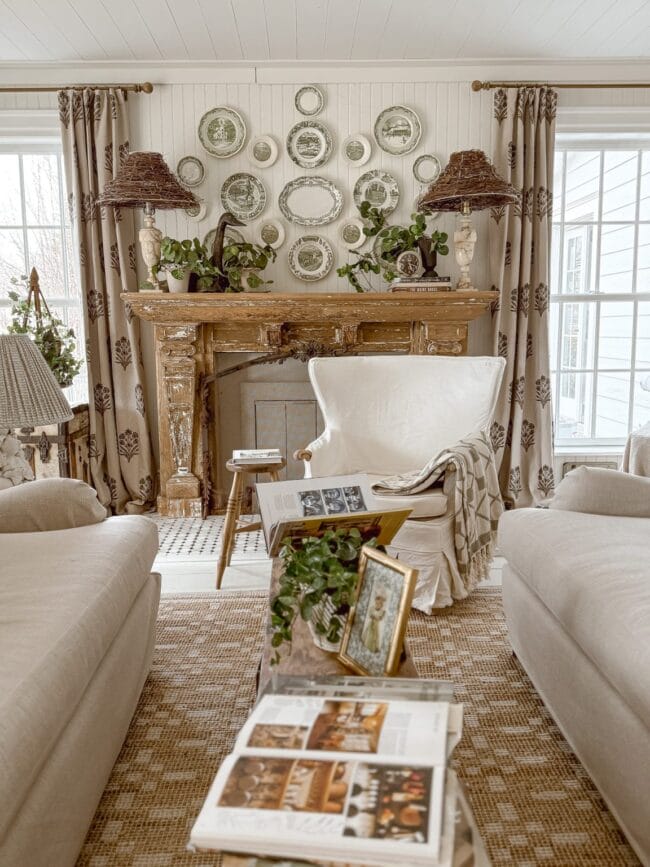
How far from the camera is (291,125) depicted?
13.6 feet

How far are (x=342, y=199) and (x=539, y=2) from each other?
1.41m

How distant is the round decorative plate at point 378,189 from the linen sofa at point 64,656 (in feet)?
8.74

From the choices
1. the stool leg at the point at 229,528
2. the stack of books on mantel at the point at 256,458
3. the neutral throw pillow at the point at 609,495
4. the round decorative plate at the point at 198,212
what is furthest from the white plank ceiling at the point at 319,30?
the neutral throw pillow at the point at 609,495

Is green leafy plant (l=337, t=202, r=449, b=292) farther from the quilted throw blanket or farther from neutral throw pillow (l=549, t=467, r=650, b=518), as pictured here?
neutral throw pillow (l=549, t=467, r=650, b=518)

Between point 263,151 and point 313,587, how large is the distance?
11.0 feet

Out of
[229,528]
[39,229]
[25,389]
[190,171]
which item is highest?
[190,171]

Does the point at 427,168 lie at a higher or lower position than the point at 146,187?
higher

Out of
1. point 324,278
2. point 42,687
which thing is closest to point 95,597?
point 42,687

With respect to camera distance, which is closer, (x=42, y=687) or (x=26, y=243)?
(x=42, y=687)

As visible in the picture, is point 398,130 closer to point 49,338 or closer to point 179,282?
point 179,282

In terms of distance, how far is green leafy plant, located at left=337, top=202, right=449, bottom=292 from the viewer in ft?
13.2

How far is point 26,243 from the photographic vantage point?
174 inches

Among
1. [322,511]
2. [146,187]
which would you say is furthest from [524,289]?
[322,511]

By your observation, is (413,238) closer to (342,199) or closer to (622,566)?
(342,199)
